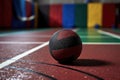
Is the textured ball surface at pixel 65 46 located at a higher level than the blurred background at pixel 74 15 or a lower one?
higher

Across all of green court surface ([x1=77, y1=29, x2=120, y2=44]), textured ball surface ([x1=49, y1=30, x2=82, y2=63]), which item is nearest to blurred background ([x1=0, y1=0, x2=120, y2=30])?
green court surface ([x1=77, y1=29, x2=120, y2=44])

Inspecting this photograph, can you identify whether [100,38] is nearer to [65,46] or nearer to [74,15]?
[65,46]

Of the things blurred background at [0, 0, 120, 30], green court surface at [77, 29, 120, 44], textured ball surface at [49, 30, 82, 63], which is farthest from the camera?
blurred background at [0, 0, 120, 30]

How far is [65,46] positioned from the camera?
214 centimetres

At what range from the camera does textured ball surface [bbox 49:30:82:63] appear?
6.99 ft

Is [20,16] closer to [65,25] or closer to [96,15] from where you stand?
[65,25]

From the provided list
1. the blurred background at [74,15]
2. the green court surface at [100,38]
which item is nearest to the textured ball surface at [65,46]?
the green court surface at [100,38]

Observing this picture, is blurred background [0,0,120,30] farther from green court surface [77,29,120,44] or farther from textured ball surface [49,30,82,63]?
textured ball surface [49,30,82,63]

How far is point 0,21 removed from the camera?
9578mm

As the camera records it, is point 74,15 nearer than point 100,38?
No

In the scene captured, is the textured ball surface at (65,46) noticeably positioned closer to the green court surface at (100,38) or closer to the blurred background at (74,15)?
the green court surface at (100,38)

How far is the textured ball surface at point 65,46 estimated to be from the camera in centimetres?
213

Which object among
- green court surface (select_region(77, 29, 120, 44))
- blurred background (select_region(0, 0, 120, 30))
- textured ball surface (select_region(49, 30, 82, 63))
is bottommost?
blurred background (select_region(0, 0, 120, 30))

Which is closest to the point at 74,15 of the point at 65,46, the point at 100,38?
the point at 100,38
